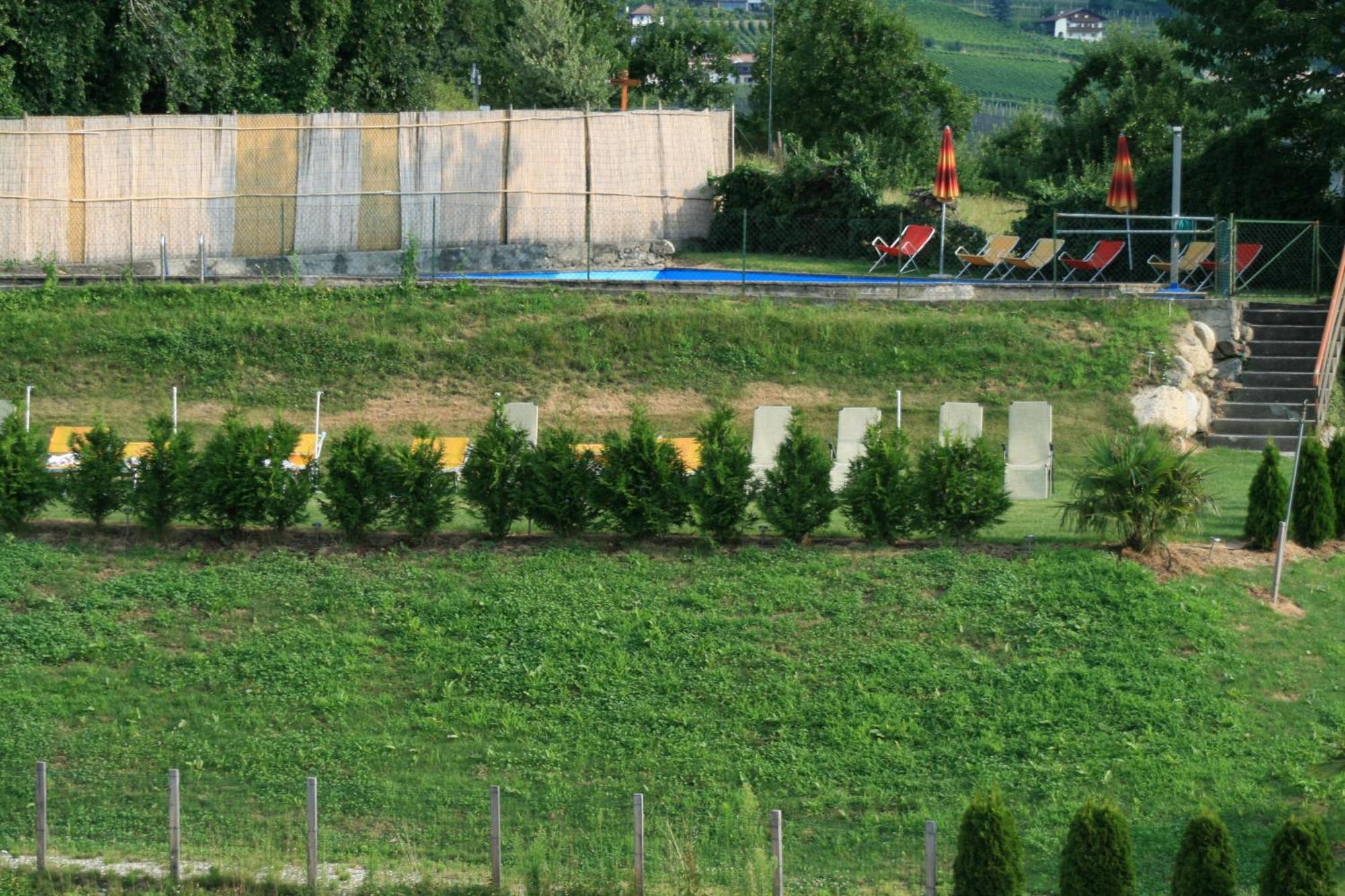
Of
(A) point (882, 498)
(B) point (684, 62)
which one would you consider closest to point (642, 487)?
(A) point (882, 498)

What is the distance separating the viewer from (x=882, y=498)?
48.4ft

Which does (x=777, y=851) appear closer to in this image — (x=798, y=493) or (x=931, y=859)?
(x=931, y=859)

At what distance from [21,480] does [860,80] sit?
28813 millimetres

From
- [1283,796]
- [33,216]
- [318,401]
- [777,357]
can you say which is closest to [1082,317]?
[777,357]

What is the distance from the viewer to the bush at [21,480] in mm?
14984

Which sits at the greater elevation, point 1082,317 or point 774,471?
point 1082,317

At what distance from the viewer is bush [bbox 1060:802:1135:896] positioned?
29.8ft

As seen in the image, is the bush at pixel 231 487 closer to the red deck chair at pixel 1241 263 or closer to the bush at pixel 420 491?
the bush at pixel 420 491

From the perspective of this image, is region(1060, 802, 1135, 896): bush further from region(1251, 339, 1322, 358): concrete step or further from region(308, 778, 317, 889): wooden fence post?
region(1251, 339, 1322, 358): concrete step

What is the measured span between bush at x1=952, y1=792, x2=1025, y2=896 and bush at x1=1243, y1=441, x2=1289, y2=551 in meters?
6.84

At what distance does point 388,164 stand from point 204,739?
16754 mm

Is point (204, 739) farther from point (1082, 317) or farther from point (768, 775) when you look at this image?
point (1082, 317)

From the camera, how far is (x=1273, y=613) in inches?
539

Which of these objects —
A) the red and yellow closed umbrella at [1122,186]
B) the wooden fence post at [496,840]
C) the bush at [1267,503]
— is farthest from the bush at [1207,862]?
the red and yellow closed umbrella at [1122,186]
